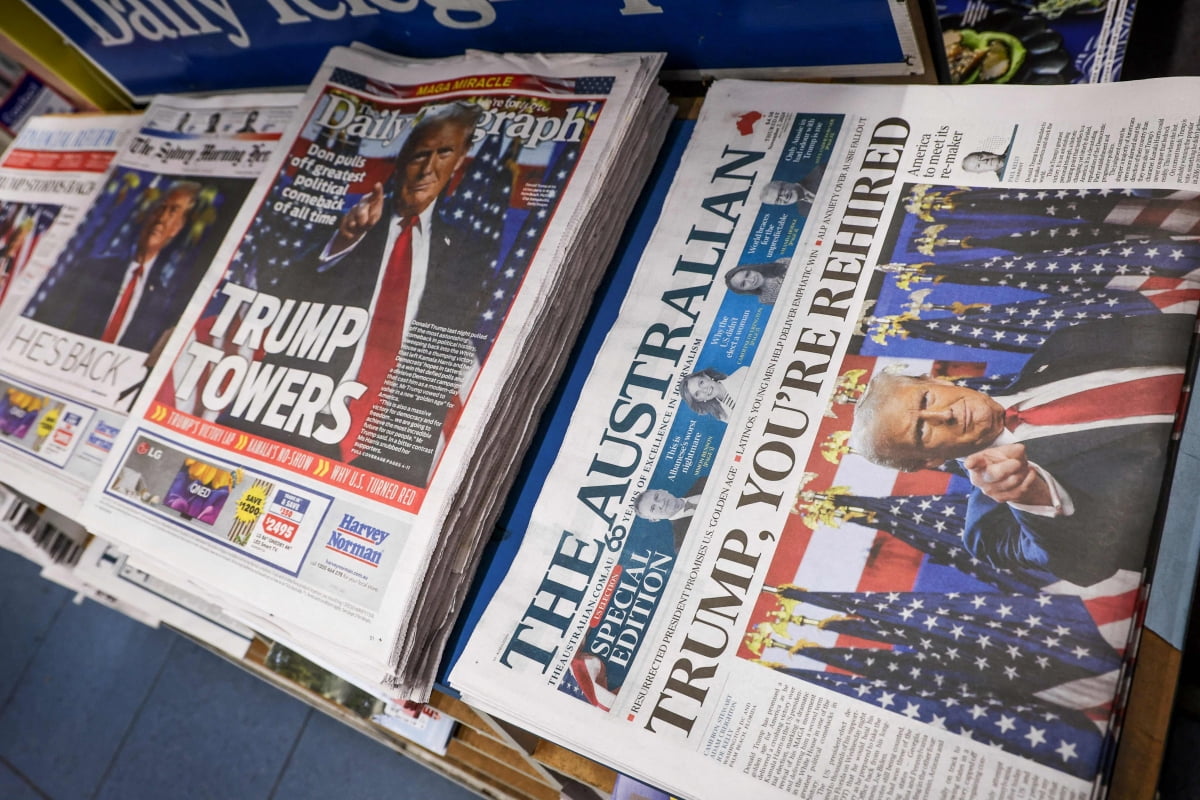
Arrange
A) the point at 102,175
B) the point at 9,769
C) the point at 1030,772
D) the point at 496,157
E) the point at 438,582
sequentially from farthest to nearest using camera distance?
the point at 9,769 < the point at 102,175 < the point at 496,157 < the point at 438,582 < the point at 1030,772

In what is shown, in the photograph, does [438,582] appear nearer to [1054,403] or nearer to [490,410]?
[490,410]

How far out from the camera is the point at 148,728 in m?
1.23

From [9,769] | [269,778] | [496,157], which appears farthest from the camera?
[9,769]

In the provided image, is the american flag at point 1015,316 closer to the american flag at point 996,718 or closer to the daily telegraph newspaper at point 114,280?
the american flag at point 996,718

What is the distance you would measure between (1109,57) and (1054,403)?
480 mm

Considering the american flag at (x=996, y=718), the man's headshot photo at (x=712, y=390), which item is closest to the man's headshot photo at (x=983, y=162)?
the man's headshot photo at (x=712, y=390)

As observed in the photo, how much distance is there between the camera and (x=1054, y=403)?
503 millimetres

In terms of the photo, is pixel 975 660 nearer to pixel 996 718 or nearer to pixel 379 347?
pixel 996 718

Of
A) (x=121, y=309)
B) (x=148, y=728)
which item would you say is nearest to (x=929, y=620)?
(x=121, y=309)

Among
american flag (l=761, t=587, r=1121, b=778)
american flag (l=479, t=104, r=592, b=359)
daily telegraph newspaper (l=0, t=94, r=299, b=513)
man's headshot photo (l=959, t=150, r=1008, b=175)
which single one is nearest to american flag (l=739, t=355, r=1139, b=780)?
american flag (l=761, t=587, r=1121, b=778)

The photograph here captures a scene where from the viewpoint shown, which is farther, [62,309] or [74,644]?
[74,644]

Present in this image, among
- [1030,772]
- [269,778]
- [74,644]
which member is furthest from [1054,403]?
[74,644]

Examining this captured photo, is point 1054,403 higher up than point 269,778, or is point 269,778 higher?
point 1054,403

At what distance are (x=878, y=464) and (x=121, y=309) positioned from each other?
2.72 ft
